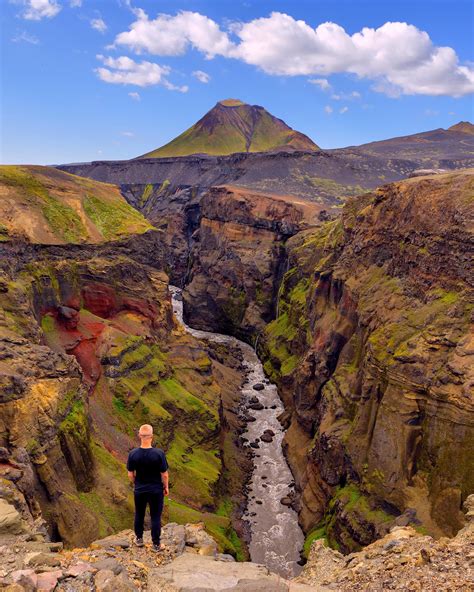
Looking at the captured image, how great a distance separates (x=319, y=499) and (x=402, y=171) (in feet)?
478

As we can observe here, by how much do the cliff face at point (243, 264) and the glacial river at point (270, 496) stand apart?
27853 millimetres

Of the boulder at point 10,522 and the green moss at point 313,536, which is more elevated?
the boulder at point 10,522

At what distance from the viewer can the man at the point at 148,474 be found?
1473cm

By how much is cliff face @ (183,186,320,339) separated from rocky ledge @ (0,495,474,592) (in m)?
79.2

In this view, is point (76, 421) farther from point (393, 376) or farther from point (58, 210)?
point (58, 210)

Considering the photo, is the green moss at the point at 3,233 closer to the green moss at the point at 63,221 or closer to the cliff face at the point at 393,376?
A: the green moss at the point at 63,221

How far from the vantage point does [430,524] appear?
3117cm

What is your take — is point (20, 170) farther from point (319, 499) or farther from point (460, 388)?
point (460, 388)

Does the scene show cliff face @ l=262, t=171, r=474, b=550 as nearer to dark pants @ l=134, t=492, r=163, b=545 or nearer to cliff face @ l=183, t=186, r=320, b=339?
dark pants @ l=134, t=492, r=163, b=545

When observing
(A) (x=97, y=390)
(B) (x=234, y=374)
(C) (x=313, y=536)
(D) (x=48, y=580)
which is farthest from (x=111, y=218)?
(D) (x=48, y=580)

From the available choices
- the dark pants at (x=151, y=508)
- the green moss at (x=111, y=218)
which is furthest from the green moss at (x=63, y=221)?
the dark pants at (x=151, y=508)

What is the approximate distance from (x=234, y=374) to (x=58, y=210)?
3676 centimetres

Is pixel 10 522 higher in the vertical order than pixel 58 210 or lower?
lower

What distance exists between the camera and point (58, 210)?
196ft
